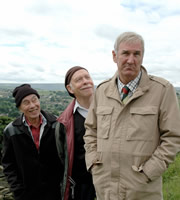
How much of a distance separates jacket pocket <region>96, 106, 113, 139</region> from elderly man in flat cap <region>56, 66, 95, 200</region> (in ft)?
2.53

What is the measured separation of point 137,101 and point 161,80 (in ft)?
1.14

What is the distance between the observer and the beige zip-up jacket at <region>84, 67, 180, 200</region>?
7.91 feet

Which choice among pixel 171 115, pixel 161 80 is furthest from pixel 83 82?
pixel 171 115

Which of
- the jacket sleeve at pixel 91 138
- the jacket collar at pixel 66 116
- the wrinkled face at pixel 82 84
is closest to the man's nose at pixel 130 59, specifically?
the jacket sleeve at pixel 91 138

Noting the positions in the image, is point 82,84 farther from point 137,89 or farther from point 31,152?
point 31,152

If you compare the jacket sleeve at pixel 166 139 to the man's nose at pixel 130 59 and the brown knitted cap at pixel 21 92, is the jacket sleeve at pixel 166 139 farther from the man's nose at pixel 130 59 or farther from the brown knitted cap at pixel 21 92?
the brown knitted cap at pixel 21 92

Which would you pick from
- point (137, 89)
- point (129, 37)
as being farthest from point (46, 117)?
point (129, 37)

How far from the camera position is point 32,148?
375 centimetres

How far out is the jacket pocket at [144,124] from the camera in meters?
2.44

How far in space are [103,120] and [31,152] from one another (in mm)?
1597

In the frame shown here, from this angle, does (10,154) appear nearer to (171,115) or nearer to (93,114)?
(93,114)

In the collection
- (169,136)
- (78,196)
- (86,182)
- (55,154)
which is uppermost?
(169,136)

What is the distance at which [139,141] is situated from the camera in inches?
96.5

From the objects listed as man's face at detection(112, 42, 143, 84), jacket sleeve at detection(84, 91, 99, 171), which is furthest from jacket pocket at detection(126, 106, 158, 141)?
jacket sleeve at detection(84, 91, 99, 171)
